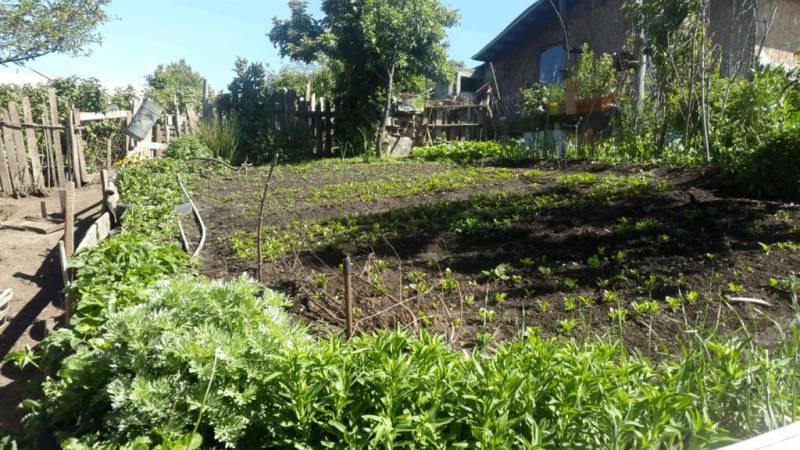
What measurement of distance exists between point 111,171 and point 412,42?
8.12 meters

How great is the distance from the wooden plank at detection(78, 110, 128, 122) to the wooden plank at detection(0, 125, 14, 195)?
1692 mm

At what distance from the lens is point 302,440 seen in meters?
1.63

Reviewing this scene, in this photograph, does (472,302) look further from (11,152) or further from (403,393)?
(11,152)

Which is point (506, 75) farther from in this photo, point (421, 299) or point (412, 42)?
point (421, 299)

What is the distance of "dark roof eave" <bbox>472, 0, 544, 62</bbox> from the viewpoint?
17.1 metres

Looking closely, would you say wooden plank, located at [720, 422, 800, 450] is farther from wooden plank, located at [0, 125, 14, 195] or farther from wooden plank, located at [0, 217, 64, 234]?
wooden plank, located at [0, 125, 14, 195]

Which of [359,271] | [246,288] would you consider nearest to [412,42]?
[359,271]

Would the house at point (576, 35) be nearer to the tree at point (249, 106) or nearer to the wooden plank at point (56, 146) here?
the tree at point (249, 106)

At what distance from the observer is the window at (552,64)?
17.2m

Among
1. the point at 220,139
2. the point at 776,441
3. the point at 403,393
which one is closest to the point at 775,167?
the point at 776,441

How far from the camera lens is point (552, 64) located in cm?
1773

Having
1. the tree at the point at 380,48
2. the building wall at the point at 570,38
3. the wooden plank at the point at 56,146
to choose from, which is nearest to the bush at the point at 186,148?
the wooden plank at the point at 56,146

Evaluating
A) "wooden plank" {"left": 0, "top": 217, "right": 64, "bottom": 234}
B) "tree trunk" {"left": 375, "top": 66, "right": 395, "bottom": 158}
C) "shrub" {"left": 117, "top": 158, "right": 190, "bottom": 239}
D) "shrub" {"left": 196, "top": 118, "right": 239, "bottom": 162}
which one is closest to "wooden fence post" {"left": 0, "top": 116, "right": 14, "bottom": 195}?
"shrub" {"left": 117, "top": 158, "right": 190, "bottom": 239}

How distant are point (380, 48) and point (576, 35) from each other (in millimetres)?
7437
